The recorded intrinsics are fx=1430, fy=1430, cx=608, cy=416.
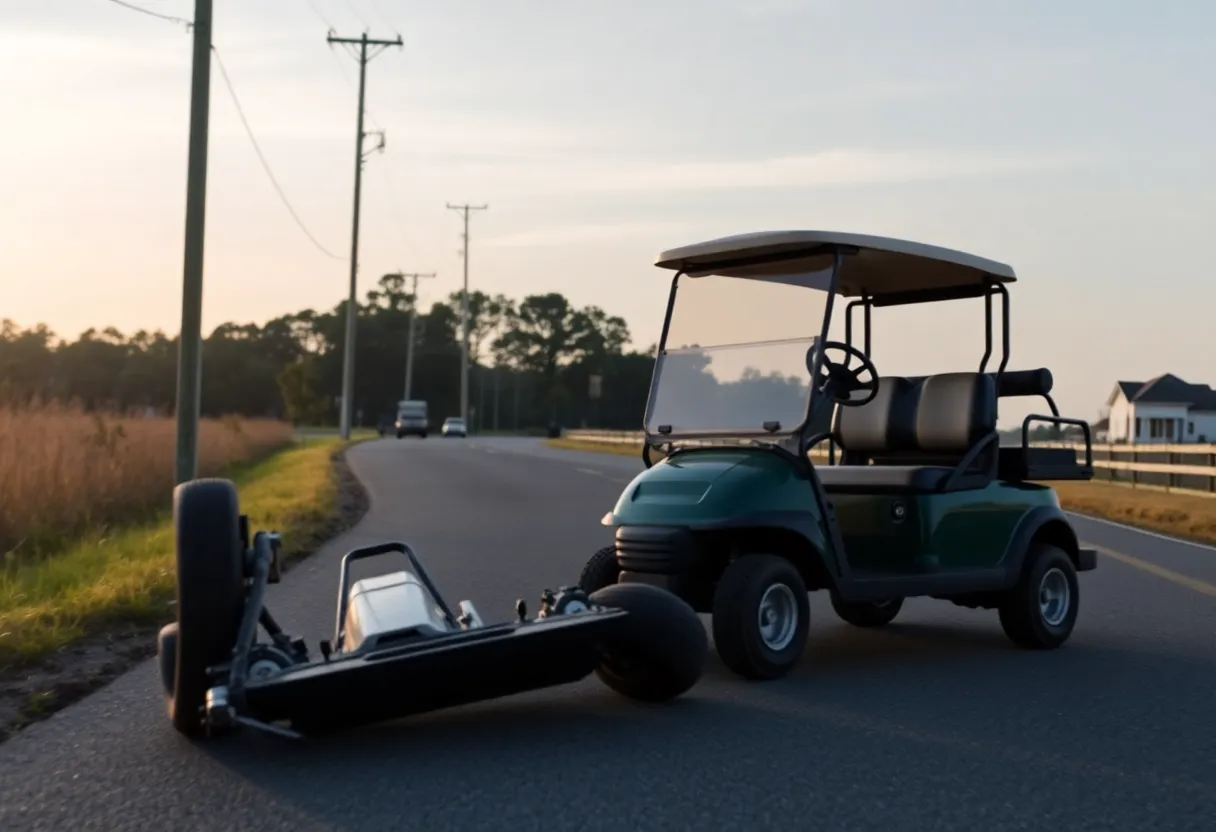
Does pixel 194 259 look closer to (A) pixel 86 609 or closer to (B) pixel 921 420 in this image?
(A) pixel 86 609

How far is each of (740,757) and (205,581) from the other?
6.77ft

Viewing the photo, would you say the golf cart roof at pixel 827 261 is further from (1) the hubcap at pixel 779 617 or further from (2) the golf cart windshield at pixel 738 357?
(1) the hubcap at pixel 779 617

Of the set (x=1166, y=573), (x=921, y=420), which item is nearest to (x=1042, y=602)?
(x=921, y=420)

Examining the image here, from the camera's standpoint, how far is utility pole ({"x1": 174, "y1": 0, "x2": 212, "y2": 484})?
1533cm

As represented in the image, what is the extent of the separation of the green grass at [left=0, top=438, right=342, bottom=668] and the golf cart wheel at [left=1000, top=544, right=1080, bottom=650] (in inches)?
207

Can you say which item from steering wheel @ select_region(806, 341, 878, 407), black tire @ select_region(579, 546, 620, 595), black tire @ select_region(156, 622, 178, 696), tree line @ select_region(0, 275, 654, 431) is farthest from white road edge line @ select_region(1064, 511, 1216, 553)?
tree line @ select_region(0, 275, 654, 431)

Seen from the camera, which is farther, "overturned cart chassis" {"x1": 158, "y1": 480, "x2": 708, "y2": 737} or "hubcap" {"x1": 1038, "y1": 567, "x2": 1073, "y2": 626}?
"hubcap" {"x1": 1038, "y1": 567, "x2": 1073, "y2": 626}

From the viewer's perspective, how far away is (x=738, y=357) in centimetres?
802

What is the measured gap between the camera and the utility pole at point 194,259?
1533cm

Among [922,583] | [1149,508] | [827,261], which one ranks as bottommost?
[1149,508]

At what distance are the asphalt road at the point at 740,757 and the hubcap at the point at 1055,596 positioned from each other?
0.78 feet

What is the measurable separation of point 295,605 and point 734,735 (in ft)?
15.7

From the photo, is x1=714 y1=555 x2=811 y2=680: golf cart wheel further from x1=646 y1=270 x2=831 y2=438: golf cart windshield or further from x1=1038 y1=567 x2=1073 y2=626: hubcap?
x1=1038 y1=567 x2=1073 y2=626: hubcap

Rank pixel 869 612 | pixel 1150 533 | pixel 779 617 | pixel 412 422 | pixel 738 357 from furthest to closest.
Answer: pixel 412 422 < pixel 1150 533 < pixel 869 612 < pixel 738 357 < pixel 779 617
